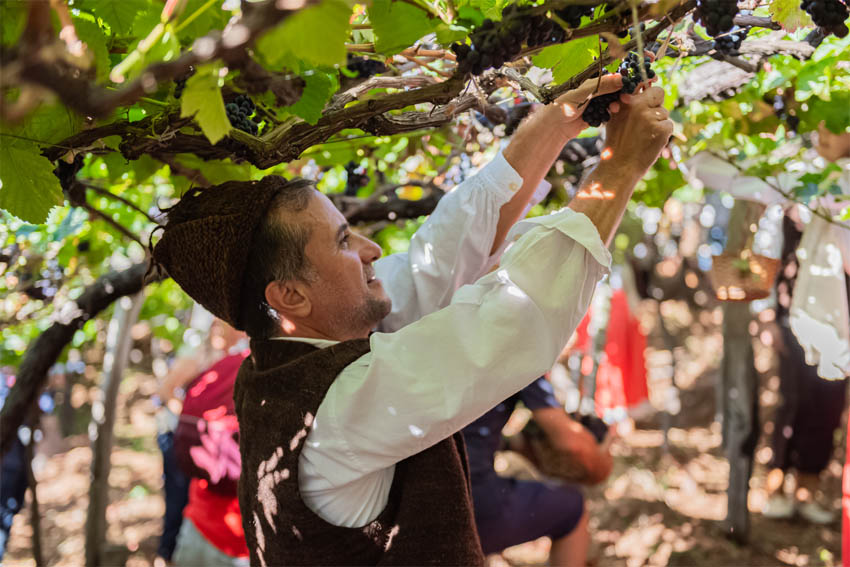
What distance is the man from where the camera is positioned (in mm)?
1437

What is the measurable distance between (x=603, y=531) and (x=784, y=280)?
223cm

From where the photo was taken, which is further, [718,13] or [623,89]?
[623,89]

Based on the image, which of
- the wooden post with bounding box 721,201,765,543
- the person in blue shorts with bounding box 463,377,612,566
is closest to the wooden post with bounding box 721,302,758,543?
the wooden post with bounding box 721,201,765,543

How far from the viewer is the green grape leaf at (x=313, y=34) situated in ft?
2.58

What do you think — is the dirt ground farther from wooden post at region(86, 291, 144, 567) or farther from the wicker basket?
the wicker basket

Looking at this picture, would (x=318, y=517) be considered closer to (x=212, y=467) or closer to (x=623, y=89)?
(x=623, y=89)

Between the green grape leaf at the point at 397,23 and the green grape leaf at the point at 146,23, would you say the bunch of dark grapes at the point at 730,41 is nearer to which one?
the green grape leaf at the point at 397,23

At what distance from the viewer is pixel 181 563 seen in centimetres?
314

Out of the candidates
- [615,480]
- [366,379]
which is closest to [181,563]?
[366,379]

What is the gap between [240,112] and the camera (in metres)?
1.45

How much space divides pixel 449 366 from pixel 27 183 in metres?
0.83

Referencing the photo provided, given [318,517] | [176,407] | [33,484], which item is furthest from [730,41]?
[33,484]

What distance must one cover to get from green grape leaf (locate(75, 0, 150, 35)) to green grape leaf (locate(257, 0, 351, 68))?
42 cm

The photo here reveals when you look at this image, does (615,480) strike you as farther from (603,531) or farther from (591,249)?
(591,249)
